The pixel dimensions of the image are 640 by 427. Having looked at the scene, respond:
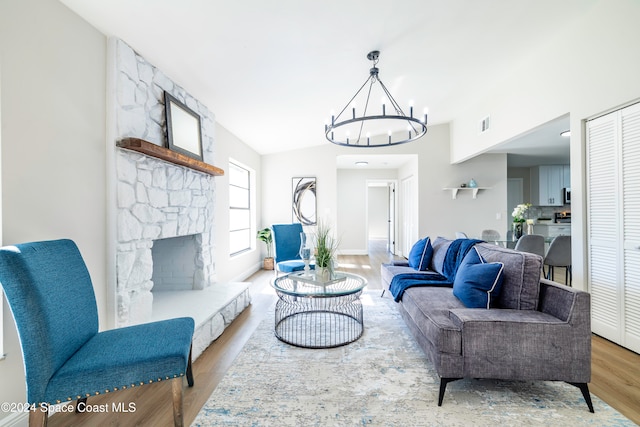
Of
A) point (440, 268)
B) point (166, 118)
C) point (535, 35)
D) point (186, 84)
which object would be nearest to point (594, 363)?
point (440, 268)

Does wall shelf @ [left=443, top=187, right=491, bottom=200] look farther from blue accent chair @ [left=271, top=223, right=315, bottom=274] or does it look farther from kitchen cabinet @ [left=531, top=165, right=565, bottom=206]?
blue accent chair @ [left=271, top=223, right=315, bottom=274]

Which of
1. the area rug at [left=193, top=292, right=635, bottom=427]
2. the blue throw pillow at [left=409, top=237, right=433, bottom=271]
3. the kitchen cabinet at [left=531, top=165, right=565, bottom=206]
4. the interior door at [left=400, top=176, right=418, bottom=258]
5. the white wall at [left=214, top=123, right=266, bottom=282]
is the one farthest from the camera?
the kitchen cabinet at [left=531, top=165, right=565, bottom=206]

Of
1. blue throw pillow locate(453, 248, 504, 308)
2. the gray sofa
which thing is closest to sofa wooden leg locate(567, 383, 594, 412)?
the gray sofa

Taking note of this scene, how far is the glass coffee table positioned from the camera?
8.16 ft

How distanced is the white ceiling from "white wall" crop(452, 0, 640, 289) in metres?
0.17

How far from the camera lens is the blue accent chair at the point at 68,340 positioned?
119 centimetres

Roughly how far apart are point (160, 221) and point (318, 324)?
1773 millimetres

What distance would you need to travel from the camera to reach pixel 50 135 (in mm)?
1660

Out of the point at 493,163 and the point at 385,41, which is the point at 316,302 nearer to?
the point at 385,41

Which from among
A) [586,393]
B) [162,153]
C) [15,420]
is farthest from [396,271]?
[15,420]

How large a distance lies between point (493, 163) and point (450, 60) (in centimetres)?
323

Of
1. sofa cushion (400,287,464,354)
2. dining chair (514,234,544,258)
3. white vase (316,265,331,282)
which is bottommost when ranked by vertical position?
sofa cushion (400,287,464,354)

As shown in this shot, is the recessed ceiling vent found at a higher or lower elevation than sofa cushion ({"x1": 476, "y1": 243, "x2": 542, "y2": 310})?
higher

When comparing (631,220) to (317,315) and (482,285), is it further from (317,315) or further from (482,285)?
(317,315)
